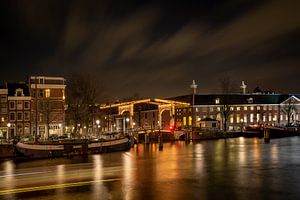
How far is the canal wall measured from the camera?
2048 inches

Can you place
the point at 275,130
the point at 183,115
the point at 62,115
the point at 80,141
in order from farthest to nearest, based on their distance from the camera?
1. the point at 183,115
2. the point at 275,130
3. the point at 62,115
4. the point at 80,141

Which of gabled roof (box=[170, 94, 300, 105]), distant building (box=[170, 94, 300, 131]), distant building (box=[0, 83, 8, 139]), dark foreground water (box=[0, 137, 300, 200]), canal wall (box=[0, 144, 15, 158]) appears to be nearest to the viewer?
dark foreground water (box=[0, 137, 300, 200])

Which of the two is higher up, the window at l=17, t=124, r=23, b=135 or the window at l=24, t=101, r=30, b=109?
the window at l=24, t=101, r=30, b=109

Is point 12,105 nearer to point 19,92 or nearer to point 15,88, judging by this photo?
point 19,92

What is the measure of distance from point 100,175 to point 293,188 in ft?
49.9

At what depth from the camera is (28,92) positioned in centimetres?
7394

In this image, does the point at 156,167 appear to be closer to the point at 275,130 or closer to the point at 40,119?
the point at 40,119

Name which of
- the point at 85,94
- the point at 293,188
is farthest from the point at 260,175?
the point at 85,94

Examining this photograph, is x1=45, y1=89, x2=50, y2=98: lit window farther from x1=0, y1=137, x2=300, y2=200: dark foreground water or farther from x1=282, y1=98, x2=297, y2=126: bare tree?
x1=282, y1=98, x2=297, y2=126: bare tree

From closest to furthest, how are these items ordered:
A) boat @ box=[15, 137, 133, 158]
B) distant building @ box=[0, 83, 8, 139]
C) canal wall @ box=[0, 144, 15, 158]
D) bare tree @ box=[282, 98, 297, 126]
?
1. boat @ box=[15, 137, 133, 158]
2. canal wall @ box=[0, 144, 15, 158]
3. distant building @ box=[0, 83, 8, 139]
4. bare tree @ box=[282, 98, 297, 126]

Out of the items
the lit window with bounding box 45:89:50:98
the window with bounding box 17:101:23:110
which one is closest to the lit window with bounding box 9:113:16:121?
the window with bounding box 17:101:23:110

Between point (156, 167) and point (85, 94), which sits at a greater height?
point (85, 94)

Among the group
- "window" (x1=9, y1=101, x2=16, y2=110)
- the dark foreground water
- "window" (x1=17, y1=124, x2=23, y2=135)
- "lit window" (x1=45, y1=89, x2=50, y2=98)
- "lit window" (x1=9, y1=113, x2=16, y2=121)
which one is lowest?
the dark foreground water

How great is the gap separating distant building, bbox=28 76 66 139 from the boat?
1842cm
